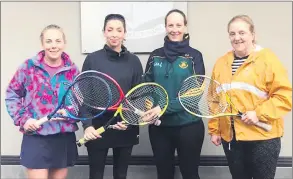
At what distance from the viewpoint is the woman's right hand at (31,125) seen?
2.56 metres

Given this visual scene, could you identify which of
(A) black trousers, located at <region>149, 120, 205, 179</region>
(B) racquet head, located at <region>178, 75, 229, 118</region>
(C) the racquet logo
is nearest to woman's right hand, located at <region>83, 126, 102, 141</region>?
(C) the racquet logo

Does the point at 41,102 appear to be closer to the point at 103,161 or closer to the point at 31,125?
the point at 31,125

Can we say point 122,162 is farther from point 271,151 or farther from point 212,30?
point 212,30

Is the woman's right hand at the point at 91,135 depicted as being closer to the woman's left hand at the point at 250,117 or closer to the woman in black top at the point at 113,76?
the woman in black top at the point at 113,76

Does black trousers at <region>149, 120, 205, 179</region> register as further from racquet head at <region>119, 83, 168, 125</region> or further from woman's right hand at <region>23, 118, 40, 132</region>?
woman's right hand at <region>23, 118, 40, 132</region>

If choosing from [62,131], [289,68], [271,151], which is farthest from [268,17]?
[62,131]

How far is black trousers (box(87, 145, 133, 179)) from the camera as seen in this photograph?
9.28 ft

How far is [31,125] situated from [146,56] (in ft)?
4.91

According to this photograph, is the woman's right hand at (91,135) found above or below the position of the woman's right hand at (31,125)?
below

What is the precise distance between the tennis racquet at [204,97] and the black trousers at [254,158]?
0.26 metres

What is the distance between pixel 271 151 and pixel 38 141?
1.66 metres

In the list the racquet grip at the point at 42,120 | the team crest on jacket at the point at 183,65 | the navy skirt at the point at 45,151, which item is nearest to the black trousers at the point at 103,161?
the navy skirt at the point at 45,151

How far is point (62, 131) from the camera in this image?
106 inches

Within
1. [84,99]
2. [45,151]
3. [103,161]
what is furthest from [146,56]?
[45,151]
